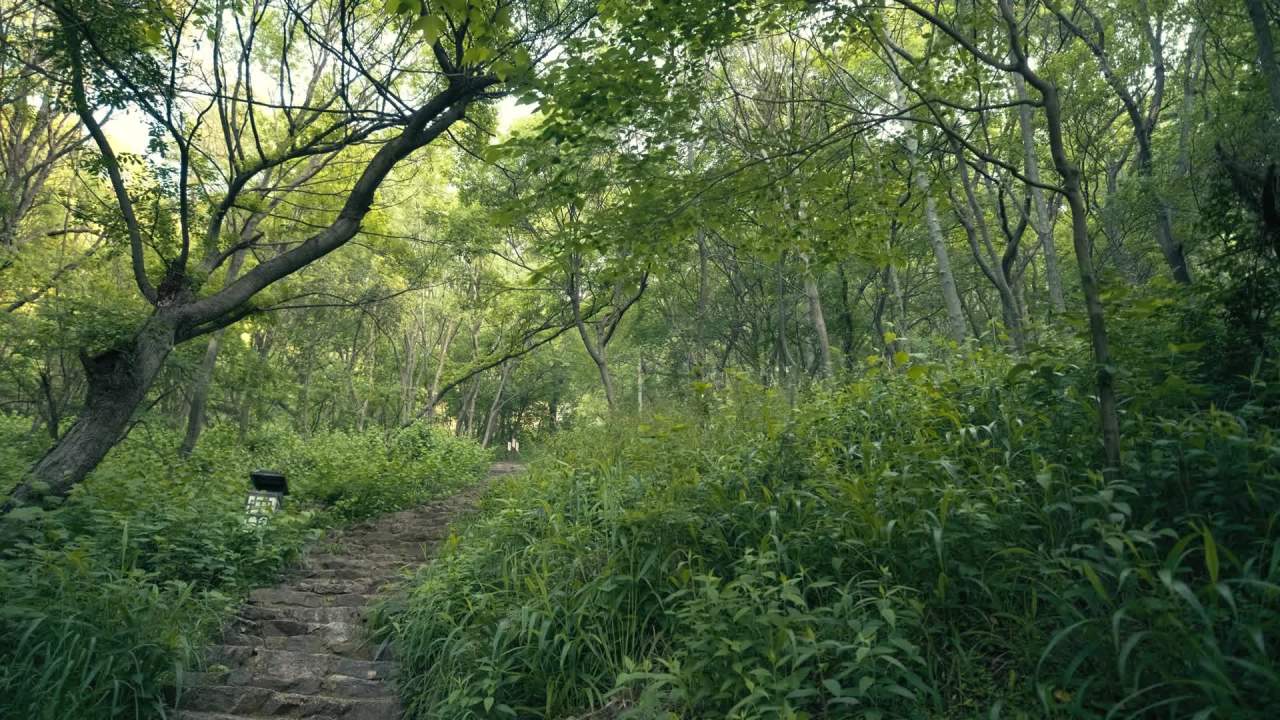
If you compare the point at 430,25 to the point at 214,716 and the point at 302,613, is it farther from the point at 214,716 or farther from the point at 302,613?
the point at 302,613

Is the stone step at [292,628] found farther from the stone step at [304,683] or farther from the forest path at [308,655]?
the stone step at [304,683]

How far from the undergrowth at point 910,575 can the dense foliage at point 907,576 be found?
0.02 m

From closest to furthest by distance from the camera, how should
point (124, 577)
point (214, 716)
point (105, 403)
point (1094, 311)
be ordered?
point (1094, 311) < point (214, 716) < point (124, 577) < point (105, 403)

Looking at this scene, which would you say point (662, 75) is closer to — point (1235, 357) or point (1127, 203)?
point (1235, 357)

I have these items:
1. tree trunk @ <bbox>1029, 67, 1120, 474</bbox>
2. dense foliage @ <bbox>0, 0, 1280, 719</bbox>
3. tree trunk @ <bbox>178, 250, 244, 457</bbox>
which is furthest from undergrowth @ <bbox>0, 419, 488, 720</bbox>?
tree trunk @ <bbox>1029, 67, 1120, 474</bbox>

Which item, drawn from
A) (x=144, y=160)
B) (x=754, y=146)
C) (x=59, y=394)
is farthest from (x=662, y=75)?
(x=59, y=394)

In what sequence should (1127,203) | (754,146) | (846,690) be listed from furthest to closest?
(1127,203)
(754,146)
(846,690)

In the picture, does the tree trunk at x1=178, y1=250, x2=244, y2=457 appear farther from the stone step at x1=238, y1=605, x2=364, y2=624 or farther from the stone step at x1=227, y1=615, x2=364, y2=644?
the stone step at x1=227, y1=615, x2=364, y2=644

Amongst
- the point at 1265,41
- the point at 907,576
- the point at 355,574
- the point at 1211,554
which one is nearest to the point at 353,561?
the point at 355,574

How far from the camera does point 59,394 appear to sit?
976cm

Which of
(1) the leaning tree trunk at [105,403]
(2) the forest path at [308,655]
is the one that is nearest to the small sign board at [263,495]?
(2) the forest path at [308,655]

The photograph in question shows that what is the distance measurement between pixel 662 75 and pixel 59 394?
434 inches

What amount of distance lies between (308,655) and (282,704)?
2.32 feet

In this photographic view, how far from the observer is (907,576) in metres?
3.18
